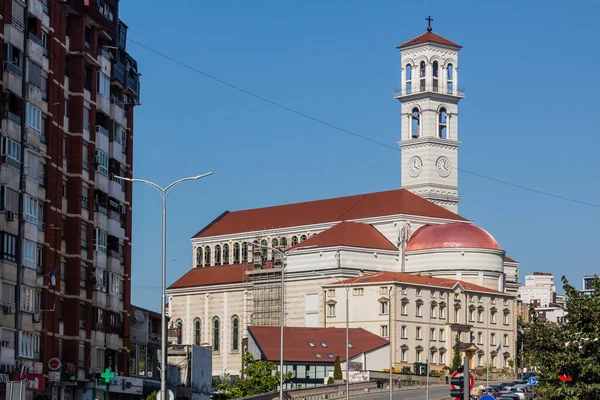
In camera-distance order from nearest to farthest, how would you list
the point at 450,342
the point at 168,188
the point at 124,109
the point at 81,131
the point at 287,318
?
1. the point at 168,188
2. the point at 81,131
3. the point at 124,109
4. the point at 450,342
5. the point at 287,318

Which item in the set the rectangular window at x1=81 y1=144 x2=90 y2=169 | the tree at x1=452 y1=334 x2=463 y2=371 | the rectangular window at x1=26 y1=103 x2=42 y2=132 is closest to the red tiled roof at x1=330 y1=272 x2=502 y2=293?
the tree at x1=452 y1=334 x2=463 y2=371

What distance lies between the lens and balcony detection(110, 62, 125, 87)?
272 feet

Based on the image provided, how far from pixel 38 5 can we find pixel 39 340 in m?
15.7

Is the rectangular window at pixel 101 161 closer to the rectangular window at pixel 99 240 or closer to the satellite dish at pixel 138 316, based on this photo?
the rectangular window at pixel 99 240

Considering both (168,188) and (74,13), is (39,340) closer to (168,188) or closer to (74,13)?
(168,188)

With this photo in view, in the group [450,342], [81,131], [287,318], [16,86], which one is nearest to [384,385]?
[450,342]

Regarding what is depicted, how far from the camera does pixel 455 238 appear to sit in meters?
182

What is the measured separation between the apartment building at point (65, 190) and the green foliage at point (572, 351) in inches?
792

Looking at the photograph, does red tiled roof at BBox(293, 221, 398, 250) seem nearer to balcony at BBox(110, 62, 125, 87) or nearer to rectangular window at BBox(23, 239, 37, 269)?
balcony at BBox(110, 62, 125, 87)

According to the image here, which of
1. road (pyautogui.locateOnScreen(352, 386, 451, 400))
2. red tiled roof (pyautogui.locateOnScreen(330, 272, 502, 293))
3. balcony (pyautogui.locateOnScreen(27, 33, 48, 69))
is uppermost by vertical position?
balcony (pyautogui.locateOnScreen(27, 33, 48, 69))

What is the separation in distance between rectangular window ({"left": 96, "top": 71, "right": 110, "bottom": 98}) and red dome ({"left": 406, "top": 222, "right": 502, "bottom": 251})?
105 m

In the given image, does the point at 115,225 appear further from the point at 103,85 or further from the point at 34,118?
the point at 34,118

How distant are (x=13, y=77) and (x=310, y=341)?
91.6 meters

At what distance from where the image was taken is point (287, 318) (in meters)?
186
